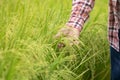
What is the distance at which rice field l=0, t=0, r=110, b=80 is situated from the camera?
1.36 metres

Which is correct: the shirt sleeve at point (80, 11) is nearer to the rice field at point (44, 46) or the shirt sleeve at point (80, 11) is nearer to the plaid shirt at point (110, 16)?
the plaid shirt at point (110, 16)

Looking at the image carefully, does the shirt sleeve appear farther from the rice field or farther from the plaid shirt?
the rice field

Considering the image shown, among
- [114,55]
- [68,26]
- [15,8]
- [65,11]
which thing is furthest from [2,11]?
[65,11]

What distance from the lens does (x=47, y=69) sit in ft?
5.07

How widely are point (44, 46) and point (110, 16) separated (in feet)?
1.05

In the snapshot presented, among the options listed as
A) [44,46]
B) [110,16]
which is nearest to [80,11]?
[110,16]

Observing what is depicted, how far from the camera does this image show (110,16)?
1.76 metres

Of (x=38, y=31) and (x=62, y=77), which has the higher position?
(x=38, y=31)

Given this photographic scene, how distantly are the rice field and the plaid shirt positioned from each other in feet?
0.35

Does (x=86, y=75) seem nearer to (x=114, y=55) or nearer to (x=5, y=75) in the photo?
(x=114, y=55)

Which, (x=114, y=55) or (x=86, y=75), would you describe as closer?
(x=114, y=55)

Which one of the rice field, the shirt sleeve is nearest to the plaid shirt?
the shirt sleeve

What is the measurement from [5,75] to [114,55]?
60 centimetres

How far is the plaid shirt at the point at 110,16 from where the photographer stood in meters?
1.72
